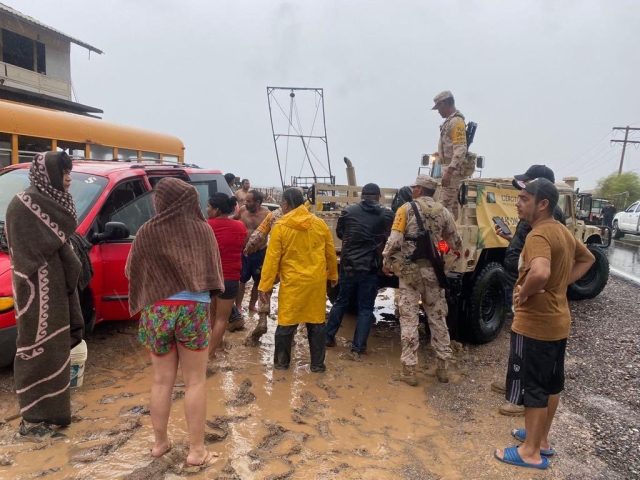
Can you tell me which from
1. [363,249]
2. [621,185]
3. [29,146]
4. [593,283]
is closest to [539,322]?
[363,249]

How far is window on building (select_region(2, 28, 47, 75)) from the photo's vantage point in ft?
53.2

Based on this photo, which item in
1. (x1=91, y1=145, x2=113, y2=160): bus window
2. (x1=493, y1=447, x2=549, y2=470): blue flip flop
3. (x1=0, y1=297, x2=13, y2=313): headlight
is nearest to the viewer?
(x1=493, y1=447, x2=549, y2=470): blue flip flop

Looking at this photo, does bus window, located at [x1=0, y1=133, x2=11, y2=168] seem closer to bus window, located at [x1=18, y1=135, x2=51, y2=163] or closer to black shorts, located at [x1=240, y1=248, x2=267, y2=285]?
bus window, located at [x1=18, y1=135, x2=51, y2=163]

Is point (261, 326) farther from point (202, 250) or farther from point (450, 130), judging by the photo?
point (450, 130)

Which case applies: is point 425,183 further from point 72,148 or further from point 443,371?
point 72,148

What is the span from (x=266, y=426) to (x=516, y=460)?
5.49 ft

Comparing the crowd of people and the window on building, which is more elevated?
the window on building

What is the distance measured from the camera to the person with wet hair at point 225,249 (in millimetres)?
4336

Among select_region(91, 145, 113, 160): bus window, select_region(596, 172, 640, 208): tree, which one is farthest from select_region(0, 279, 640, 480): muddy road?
select_region(596, 172, 640, 208): tree

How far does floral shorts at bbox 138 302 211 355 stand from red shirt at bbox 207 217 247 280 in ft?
5.50

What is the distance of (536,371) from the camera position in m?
2.99

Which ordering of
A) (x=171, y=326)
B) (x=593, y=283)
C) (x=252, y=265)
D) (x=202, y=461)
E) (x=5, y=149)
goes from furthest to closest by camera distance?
1. (x=593, y=283)
2. (x=5, y=149)
3. (x=252, y=265)
4. (x=202, y=461)
5. (x=171, y=326)

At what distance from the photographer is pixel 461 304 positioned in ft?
17.5

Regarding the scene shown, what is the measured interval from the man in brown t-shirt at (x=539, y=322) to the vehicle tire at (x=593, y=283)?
5.39 meters
